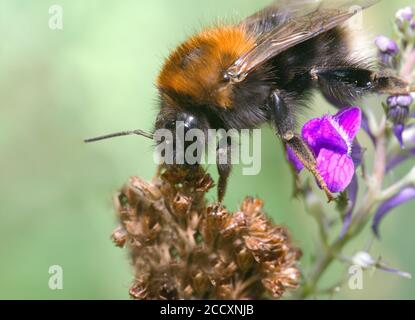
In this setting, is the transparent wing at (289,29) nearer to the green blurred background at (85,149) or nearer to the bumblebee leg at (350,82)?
the bumblebee leg at (350,82)

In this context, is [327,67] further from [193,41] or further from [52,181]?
[52,181]

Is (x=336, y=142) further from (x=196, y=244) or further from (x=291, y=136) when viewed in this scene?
(x=196, y=244)

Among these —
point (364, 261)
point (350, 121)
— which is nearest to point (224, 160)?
point (350, 121)

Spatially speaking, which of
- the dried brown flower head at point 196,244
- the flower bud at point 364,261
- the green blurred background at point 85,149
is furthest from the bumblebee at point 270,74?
the green blurred background at point 85,149

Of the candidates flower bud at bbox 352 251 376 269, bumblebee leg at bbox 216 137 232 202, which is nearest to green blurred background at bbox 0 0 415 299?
flower bud at bbox 352 251 376 269

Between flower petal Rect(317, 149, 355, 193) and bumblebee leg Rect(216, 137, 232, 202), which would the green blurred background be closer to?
bumblebee leg Rect(216, 137, 232, 202)
